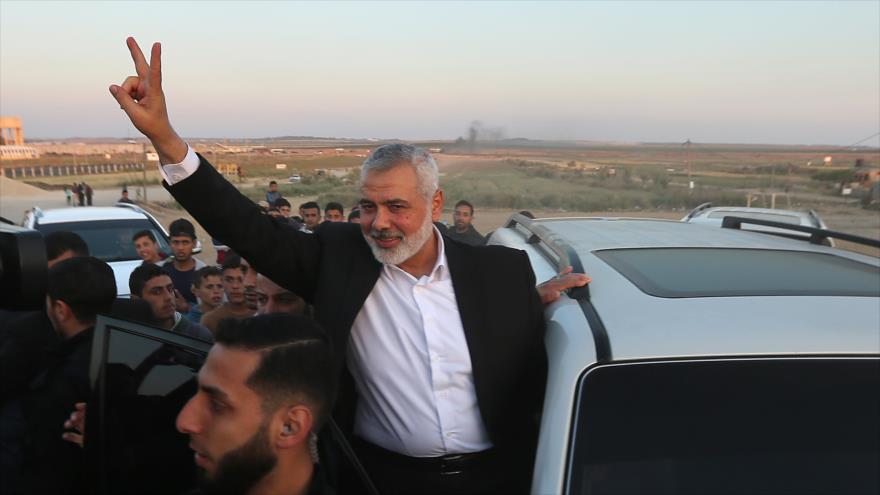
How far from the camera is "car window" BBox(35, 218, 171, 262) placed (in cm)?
823

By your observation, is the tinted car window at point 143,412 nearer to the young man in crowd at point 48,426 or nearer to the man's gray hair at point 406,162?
the young man in crowd at point 48,426

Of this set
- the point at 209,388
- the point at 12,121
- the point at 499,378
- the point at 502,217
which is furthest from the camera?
the point at 12,121

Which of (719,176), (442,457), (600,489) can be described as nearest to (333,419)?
(442,457)

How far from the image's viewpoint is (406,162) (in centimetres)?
214

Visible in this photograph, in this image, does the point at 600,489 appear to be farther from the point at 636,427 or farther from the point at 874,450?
the point at 874,450

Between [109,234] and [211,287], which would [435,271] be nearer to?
[211,287]

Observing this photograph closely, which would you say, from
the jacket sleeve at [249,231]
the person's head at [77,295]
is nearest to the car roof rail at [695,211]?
the jacket sleeve at [249,231]

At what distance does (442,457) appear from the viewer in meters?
2.07

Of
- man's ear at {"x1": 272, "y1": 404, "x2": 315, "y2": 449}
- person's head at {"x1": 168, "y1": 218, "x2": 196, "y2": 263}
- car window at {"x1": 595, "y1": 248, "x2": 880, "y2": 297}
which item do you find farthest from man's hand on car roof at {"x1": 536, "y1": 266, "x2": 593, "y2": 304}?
person's head at {"x1": 168, "y1": 218, "x2": 196, "y2": 263}

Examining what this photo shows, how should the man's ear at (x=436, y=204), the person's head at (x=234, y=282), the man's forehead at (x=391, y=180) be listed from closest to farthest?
the man's forehead at (x=391, y=180), the man's ear at (x=436, y=204), the person's head at (x=234, y=282)

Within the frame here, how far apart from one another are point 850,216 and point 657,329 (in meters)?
34.7

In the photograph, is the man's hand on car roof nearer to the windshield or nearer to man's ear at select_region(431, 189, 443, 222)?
man's ear at select_region(431, 189, 443, 222)

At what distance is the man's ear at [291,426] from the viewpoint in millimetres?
1575

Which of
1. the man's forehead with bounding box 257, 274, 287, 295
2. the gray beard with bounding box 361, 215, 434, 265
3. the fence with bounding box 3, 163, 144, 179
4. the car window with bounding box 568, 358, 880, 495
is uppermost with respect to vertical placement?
the gray beard with bounding box 361, 215, 434, 265
